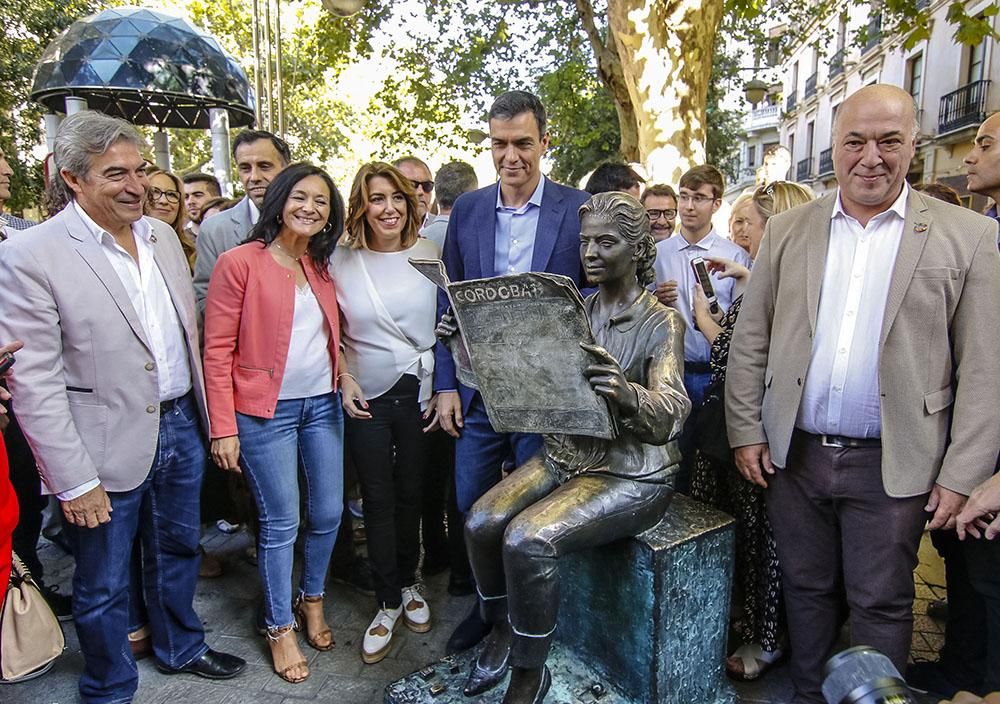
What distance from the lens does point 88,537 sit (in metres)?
2.60

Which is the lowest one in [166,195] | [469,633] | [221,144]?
[469,633]

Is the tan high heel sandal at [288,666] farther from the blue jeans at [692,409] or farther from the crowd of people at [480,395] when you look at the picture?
the blue jeans at [692,409]

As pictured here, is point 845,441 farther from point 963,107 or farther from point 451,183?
point 963,107

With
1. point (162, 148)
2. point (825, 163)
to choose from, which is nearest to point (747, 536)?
point (162, 148)

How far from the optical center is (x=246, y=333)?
290cm

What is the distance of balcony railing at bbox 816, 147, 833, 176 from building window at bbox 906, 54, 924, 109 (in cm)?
624

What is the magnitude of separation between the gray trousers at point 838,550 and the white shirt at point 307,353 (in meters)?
1.96

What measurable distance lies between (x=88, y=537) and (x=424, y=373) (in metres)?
1.49

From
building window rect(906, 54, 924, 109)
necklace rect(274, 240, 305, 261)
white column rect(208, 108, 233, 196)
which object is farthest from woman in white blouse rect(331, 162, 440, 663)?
building window rect(906, 54, 924, 109)

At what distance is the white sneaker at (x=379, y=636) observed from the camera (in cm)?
322

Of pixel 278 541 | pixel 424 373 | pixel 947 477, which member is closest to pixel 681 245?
pixel 424 373

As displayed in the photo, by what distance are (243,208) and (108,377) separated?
60.1 inches

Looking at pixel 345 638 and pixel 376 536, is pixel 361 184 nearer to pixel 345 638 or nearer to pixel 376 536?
pixel 376 536

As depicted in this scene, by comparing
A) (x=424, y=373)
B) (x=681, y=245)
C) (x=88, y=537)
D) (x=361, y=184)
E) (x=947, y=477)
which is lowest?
(x=88, y=537)
